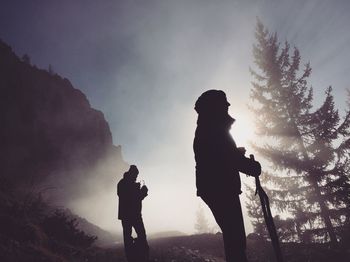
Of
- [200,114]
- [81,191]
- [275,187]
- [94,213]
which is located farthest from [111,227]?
[200,114]

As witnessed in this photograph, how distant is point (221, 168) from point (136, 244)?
397cm

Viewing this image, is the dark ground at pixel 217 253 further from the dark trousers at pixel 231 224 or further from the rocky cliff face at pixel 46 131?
the rocky cliff face at pixel 46 131

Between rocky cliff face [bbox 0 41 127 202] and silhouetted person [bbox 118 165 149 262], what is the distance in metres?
30.5

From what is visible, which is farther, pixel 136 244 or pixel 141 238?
pixel 141 238

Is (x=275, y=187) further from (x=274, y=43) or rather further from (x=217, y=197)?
(x=217, y=197)

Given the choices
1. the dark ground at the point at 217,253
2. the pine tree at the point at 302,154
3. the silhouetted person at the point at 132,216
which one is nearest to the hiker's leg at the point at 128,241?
the silhouetted person at the point at 132,216

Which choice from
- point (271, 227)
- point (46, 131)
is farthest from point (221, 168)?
point (46, 131)

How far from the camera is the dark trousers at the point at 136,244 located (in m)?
6.07

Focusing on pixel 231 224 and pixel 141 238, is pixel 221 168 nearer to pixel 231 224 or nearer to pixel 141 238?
pixel 231 224

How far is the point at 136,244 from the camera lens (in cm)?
623

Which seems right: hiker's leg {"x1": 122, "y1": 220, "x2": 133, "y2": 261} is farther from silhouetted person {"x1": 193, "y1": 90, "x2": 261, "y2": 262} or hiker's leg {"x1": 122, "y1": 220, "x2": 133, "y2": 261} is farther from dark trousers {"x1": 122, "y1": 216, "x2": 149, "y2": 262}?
silhouetted person {"x1": 193, "y1": 90, "x2": 261, "y2": 262}

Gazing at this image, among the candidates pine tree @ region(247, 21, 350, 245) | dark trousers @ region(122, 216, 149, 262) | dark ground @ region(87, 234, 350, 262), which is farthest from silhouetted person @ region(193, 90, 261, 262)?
pine tree @ region(247, 21, 350, 245)

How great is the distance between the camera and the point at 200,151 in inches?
134

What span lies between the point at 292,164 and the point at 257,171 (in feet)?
53.1
